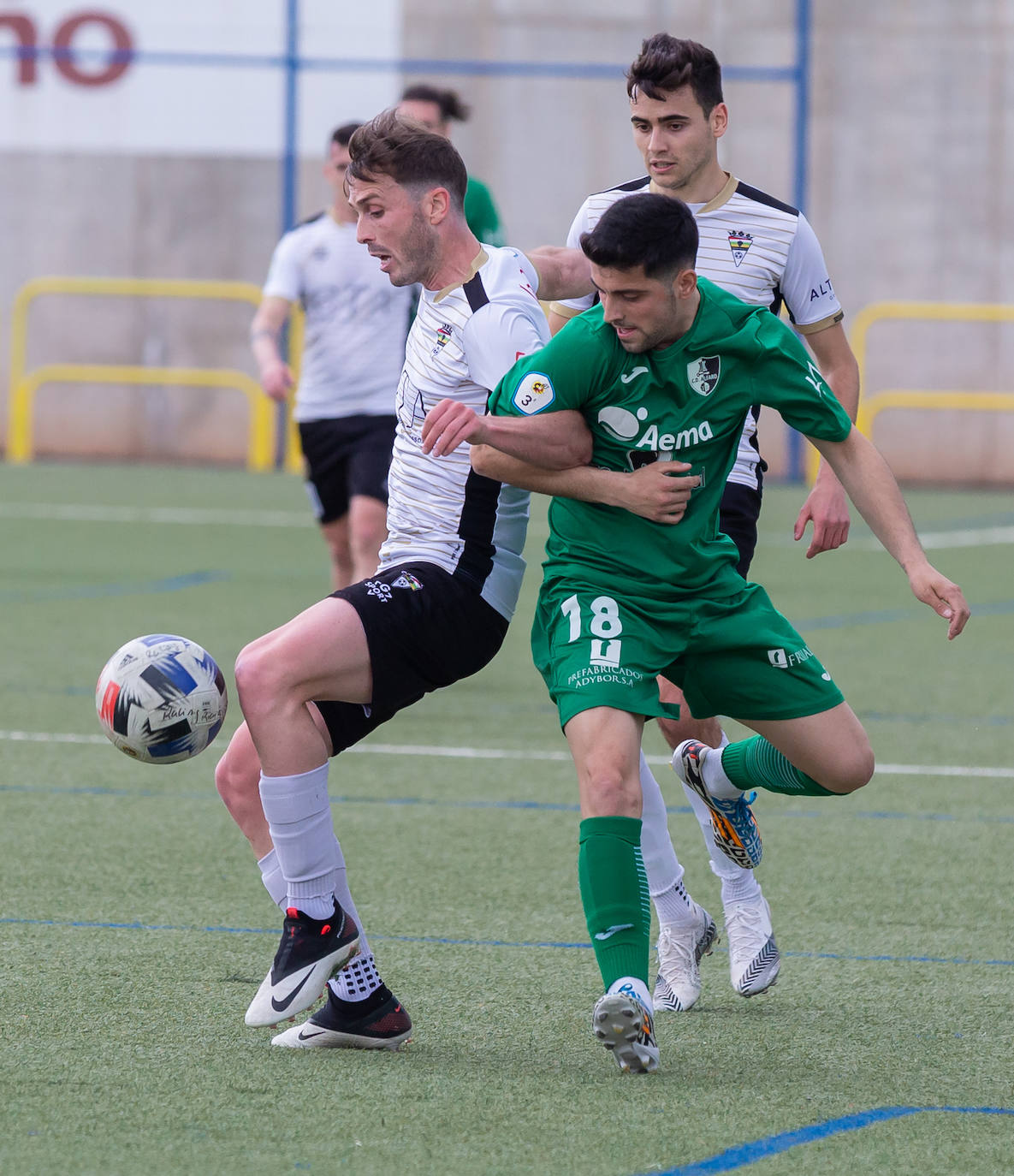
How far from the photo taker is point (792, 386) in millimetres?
4238

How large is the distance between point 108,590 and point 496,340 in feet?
25.0

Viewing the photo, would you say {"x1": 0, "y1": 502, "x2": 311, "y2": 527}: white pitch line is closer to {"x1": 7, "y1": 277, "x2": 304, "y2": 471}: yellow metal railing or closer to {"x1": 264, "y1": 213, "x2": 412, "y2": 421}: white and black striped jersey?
{"x1": 7, "y1": 277, "x2": 304, "y2": 471}: yellow metal railing

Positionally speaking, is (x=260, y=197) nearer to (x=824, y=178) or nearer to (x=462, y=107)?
(x=824, y=178)

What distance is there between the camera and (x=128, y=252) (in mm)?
21219

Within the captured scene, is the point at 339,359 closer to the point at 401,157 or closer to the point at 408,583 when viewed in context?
the point at 401,157

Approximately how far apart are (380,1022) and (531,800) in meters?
2.56

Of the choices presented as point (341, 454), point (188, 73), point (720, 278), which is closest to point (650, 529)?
point (720, 278)

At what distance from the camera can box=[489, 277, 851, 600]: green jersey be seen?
4105 mm

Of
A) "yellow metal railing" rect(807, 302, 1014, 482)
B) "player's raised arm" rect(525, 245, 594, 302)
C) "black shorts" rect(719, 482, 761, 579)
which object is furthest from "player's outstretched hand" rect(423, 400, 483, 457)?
"yellow metal railing" rect(807, 302, 1014, 482)

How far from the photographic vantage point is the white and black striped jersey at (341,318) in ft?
29.0

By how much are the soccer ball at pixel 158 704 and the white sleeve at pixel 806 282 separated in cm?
178

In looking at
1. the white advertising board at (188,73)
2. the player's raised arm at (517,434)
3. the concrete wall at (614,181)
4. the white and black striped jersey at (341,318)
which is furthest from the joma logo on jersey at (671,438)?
the white advertising board at (188,73)

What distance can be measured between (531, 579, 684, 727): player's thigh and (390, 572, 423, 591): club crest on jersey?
0.93 ft

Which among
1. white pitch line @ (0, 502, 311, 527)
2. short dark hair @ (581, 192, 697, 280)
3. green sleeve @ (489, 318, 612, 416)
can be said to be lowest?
white pitch line @ (0, 502, 311, 527)
